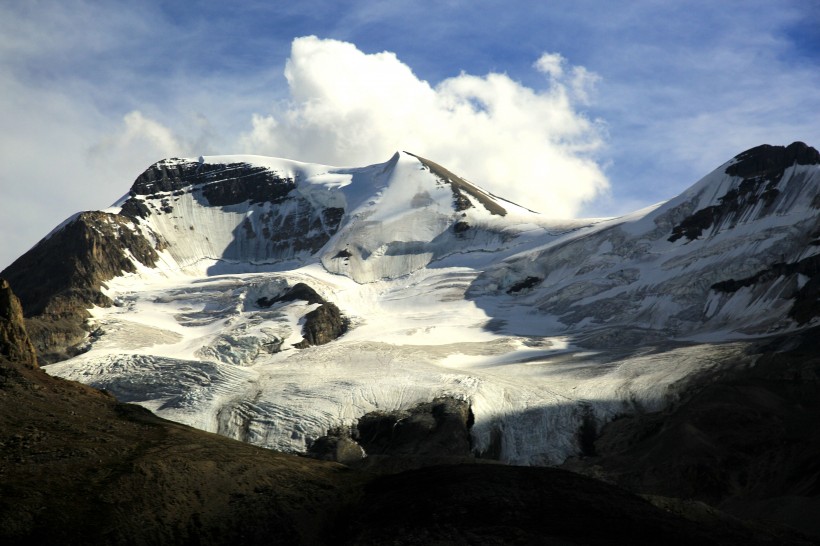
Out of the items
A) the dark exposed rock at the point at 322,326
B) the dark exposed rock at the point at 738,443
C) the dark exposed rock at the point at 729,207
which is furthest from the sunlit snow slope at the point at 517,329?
the dark exposed rock at the point at 738,443

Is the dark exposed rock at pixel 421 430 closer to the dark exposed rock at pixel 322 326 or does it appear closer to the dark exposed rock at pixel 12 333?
the dark exposed rock at pixel 322 326

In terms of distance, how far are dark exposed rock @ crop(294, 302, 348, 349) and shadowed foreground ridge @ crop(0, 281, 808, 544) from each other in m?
96.2

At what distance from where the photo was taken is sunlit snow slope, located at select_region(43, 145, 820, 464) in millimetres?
121188

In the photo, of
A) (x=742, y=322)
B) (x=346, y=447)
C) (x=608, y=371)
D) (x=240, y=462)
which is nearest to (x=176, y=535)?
(x=240, y=462)

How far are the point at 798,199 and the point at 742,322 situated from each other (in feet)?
114

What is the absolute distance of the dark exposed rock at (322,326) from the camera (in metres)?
163

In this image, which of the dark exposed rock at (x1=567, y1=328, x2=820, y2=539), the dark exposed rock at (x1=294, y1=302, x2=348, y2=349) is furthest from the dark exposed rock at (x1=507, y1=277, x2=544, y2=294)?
the dark exposed rock at (x1=567, y1=328, x2=820, y2=539)

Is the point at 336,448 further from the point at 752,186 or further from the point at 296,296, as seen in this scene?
the point at 752,186

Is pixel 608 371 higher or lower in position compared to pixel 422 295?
lower

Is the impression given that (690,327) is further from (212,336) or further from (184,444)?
(184,444)

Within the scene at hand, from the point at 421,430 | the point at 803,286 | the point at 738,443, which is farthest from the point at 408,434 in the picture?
the point at 803,286

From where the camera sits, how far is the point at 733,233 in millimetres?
169750

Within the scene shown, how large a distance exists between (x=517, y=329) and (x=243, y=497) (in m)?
113

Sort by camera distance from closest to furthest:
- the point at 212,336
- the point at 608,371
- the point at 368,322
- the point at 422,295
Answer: the point at 608,371
the point at 212,336
the point at 368,322
the point at 422,295
